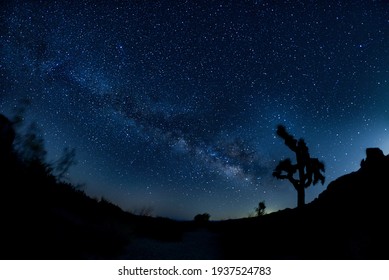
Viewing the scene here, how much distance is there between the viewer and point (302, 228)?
7.59 metres

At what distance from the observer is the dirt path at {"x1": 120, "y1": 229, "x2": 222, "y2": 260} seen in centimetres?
676

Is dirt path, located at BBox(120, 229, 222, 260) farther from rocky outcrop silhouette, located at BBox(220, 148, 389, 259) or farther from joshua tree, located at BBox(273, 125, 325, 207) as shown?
joshua tree, located at BBox(273, 125, 325, 207)

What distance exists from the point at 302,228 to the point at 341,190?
5.09 ft

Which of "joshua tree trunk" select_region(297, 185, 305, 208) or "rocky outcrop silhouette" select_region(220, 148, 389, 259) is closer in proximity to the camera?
"rocky outcrop silhouette" select_region(220, 148, 389, 259)

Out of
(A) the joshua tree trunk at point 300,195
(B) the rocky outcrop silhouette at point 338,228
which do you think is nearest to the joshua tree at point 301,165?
(A) the joshua tree trunk at point 300,195

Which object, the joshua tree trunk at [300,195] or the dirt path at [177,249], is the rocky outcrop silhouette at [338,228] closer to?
the dirt path at [177,249]

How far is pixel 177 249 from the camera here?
26.1ft

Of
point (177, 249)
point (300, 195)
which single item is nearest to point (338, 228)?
point (177, 249)

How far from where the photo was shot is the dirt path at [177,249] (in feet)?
22.2

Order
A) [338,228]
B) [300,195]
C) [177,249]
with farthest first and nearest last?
[300,195] < [177,249] < [338,228]

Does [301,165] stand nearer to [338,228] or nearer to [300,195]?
[300,195]

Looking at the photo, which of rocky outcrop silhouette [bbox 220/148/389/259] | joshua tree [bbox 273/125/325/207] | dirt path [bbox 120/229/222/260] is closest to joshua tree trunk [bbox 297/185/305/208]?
joshua tree [bbox 273/125/325/207]
